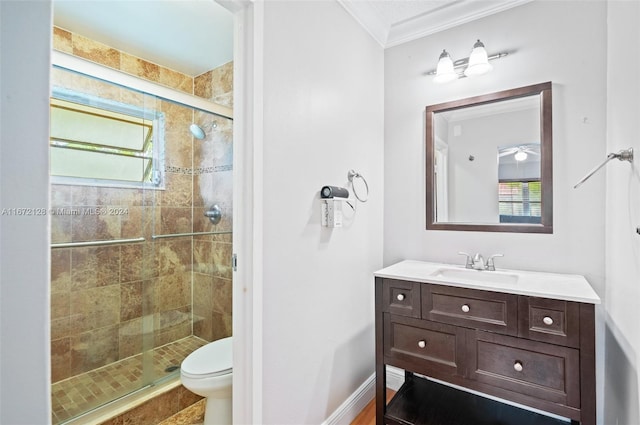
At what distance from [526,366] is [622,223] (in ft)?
2.45

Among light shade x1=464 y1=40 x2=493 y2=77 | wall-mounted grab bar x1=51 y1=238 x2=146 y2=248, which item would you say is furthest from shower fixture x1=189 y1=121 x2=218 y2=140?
light shade x1=464 y1=40 x2=493 y2=77

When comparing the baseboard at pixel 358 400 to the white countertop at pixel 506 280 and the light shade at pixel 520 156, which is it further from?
the light shade at pixel 520 156

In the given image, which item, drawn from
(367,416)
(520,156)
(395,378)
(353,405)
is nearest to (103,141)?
(353,405)

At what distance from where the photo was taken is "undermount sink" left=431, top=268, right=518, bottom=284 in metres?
1.66

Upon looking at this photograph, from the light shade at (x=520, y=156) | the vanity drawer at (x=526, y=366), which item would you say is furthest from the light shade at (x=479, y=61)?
the vanity drawer at (x=526, y=366)

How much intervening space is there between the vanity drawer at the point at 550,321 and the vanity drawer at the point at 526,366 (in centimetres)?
4

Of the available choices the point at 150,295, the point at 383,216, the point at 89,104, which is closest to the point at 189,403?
the point at 150,295

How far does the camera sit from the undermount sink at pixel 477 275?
65.3 inches

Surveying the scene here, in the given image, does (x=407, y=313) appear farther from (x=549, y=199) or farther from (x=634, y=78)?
(x=634, y=78)

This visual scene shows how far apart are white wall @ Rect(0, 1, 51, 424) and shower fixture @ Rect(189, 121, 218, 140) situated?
1999 mm

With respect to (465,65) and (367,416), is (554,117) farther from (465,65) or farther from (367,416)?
(367,416)

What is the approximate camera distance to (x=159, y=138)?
2383 millimetres

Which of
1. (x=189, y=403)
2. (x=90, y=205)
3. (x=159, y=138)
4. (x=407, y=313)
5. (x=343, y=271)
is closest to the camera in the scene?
(x=407, y=313)

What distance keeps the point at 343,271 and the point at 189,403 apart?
55.7 inches
